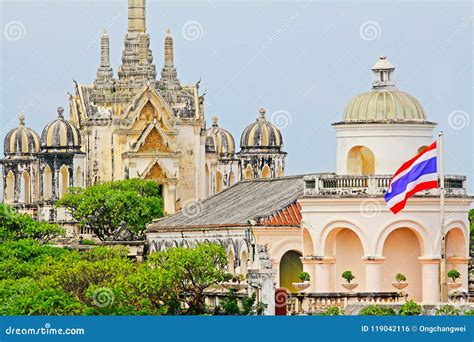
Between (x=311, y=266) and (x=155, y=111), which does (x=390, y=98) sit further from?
(x=155, y=111)

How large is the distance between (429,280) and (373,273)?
2.06 metres

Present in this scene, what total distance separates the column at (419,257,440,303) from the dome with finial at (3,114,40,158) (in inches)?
3436

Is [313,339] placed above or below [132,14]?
below

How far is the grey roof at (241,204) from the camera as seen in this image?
122875 mm

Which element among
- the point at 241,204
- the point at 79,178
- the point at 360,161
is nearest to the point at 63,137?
the point at 79,178

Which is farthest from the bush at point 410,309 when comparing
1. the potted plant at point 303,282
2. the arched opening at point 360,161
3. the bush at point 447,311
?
the arched opening at point 360,161

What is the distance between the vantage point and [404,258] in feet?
365

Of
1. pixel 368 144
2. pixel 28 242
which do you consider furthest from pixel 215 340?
pixel 28 242

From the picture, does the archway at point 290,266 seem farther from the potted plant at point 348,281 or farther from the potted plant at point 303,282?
the potted plant at point 348,281

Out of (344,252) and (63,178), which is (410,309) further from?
(63,178)

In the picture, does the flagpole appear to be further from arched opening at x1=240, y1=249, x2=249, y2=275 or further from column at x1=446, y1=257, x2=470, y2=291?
arched opening at x1=240, y1=249, x2=249, y2=275

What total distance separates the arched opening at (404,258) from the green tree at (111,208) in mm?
47716

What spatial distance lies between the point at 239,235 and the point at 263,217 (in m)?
3.23

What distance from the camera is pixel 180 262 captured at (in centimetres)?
11231
